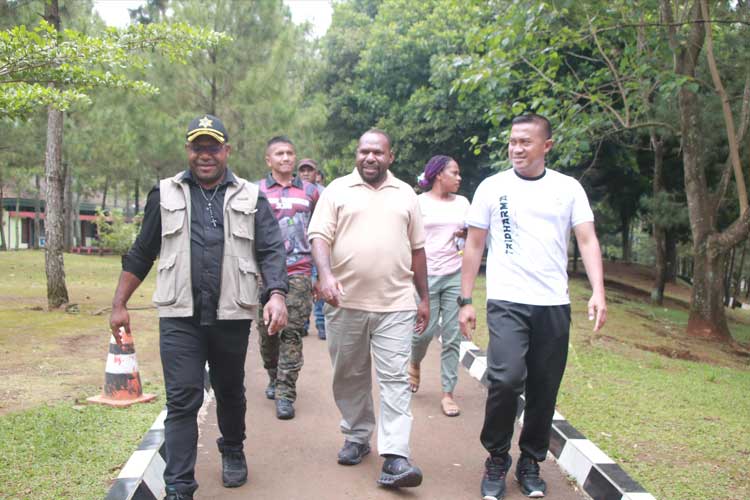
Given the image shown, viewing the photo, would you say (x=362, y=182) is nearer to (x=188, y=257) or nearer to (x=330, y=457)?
(x=188, y=257)

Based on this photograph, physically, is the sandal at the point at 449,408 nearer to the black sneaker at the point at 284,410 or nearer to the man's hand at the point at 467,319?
the black sneaker at the point at 284,410

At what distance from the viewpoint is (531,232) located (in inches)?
170

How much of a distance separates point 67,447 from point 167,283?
1583 mm

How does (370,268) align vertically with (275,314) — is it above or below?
above

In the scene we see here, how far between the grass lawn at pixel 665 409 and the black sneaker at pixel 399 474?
1.34 m

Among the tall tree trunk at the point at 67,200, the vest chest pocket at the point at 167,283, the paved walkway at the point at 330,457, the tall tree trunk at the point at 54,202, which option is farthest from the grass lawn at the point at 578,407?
the tall tree trunk at the point at 67,200

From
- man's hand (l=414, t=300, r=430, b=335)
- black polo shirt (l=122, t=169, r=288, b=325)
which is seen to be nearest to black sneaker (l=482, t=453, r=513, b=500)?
man's hand (l=414, t=300, r=430, b=335)

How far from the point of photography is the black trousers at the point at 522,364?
423 cm

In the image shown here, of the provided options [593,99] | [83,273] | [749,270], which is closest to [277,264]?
[593,99]

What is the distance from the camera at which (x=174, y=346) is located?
398 centimetres

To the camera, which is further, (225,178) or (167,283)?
(225,178)

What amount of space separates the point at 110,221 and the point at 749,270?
30.8m

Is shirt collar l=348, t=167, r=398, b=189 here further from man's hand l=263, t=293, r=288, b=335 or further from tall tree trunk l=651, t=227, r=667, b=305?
tall tree trunk l=651, t=227, r=667, b=305

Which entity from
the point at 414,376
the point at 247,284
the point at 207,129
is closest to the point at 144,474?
the point at 247,284
